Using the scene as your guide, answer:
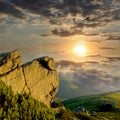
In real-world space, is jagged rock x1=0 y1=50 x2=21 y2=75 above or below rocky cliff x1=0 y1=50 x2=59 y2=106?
above

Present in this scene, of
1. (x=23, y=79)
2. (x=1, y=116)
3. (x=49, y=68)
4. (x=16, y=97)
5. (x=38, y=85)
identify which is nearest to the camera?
(x=1, y=116)

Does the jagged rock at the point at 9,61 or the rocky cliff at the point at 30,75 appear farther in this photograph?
the rocky cliff at the point at 30,75

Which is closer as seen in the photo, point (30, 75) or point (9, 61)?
point (9, 61)

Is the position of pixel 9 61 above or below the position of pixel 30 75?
above

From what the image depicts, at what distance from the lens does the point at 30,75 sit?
17725 cm

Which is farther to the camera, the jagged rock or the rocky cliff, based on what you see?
the rocky cliff

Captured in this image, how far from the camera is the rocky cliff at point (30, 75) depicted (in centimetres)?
16300

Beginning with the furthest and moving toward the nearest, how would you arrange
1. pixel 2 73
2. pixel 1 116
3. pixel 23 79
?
pixel 23 79, pixel 2 73, pixel 1 116

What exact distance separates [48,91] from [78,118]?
2763 cm

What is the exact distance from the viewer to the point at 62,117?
16550 cm

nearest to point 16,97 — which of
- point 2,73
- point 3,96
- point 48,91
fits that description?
point 3,96

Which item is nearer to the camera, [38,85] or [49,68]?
[38,85]

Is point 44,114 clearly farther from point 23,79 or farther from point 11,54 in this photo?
point 11,54

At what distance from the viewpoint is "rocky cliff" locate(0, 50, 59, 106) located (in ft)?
535
